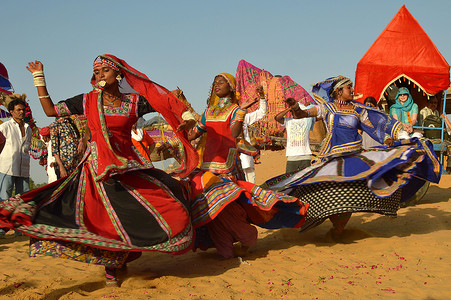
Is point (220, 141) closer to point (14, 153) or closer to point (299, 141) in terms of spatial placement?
point (299, 141)

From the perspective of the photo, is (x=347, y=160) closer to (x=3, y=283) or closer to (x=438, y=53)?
(x=3, y=283)

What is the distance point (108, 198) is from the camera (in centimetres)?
455

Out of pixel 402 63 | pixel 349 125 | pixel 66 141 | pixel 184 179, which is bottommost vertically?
pixel 184 179

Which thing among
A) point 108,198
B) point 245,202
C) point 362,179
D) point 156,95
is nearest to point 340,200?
point 362,179

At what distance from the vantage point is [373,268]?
5.19 metres

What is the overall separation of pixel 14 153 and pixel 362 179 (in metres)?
5.62

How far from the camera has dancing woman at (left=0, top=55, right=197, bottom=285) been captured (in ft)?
14.2

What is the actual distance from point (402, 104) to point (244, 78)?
1527 cm

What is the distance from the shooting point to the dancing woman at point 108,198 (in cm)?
433

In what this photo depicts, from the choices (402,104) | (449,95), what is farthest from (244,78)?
(402,104)

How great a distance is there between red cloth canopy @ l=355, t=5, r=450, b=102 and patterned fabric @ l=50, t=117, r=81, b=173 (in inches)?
359

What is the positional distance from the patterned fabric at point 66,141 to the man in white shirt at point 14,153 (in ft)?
3.98

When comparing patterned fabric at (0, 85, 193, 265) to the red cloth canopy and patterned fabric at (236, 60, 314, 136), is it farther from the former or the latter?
patterned fabric at (236, 60, 314, 136)

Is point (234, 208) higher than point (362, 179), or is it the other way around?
point (362, 179)
